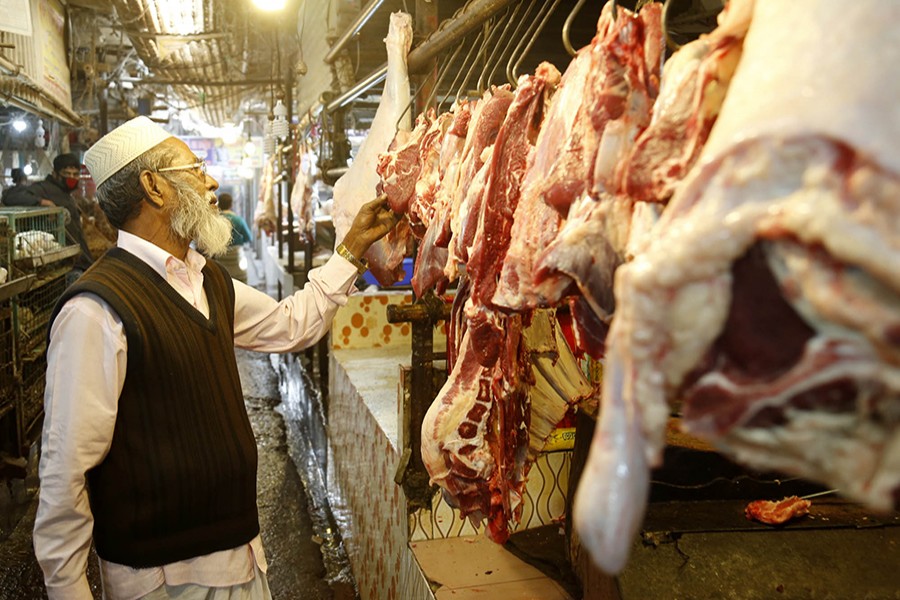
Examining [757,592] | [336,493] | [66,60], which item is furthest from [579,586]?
[66,60]

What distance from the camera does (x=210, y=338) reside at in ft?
10.1

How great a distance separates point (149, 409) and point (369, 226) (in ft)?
4.24

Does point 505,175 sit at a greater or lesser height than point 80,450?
greater

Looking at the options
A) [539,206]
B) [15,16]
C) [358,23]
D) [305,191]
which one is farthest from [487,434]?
[305,191]

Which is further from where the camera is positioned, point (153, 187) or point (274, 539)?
point (274, 539)

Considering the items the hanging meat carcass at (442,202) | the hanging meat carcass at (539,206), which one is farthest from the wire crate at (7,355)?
the hanging meat carcass at (539,206)

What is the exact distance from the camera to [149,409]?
2854 millimetres

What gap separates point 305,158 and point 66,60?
15.8ft

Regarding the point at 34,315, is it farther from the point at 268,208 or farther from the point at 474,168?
the point at 268,208

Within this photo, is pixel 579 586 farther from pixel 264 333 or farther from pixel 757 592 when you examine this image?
pixel 264 333

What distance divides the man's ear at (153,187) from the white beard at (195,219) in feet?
0.19

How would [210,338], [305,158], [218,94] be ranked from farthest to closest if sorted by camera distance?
[218,94] → [305,158] → [210,338]

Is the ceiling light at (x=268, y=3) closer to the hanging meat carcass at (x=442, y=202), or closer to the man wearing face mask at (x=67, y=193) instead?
the man wearing face mask at (x=67, y=193)

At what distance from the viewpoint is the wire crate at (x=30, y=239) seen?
20.0 feet
